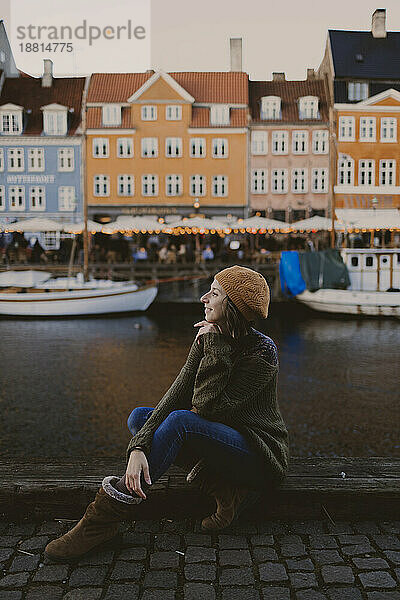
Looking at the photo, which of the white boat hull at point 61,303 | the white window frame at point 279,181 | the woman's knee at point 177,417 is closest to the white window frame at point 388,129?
the white window frame at point 279,181

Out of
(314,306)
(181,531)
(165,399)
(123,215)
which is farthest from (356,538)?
(123,215)

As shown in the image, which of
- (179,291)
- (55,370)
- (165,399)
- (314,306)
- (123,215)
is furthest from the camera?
(123,215)

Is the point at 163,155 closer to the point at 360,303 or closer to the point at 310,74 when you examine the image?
the point at 310,74

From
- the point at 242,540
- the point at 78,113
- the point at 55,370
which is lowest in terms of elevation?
the point at 55,370

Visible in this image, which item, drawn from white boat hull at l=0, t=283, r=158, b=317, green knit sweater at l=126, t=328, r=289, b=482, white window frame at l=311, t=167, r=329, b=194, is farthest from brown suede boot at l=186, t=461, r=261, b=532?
white window frame at l=311, t=167, r=329, b=194

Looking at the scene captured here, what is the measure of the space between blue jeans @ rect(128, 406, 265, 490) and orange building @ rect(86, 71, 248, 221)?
3411 centimetres

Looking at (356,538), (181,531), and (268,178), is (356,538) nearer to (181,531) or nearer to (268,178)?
(181,531)

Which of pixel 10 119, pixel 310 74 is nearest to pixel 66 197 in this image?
pixel 10 119

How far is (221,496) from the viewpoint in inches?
129

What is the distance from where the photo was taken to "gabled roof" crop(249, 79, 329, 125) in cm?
3800

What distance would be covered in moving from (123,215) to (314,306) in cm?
1628

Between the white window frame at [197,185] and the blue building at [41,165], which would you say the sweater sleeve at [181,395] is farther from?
the blue building at [41,165]

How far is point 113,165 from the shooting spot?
37312 millimetres

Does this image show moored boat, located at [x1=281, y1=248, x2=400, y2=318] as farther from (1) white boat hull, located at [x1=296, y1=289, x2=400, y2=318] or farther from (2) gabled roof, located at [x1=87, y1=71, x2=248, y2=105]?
(2) gabled roof, located at [x1=87, y1=71, x2=248, y2=105]
